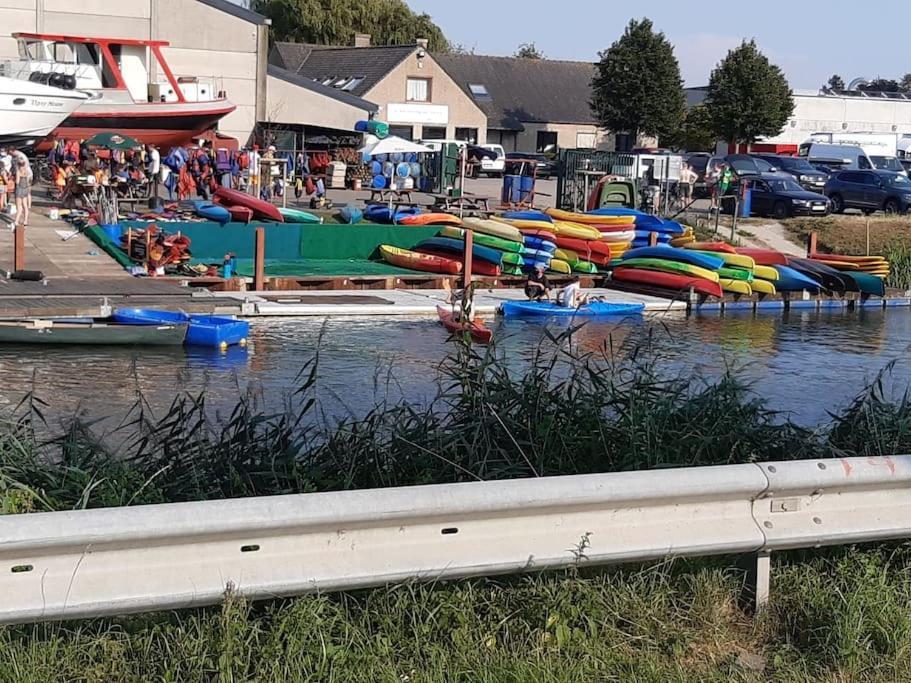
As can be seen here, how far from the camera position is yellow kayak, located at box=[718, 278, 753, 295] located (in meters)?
27.4

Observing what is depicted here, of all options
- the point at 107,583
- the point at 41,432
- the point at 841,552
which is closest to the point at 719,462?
the point at 841,552

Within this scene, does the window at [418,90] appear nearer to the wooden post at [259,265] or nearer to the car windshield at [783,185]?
the car windshield at [783,185]

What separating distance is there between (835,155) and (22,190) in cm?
3700

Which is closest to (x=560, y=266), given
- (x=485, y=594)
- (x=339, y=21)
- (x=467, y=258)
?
(x=467, y=258)

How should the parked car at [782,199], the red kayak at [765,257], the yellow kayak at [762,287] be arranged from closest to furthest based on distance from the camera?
the yellow kayak at [762,287] < the red kayak at [765,257] < the parked car at [782,199]

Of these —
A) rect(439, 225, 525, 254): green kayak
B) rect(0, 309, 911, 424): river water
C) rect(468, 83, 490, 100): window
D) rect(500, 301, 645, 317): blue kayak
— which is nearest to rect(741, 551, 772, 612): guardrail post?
rect(0, 309, 911, 424): river water

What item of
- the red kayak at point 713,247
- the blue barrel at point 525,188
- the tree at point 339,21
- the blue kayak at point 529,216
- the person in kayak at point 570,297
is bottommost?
the person in kayak at point 570,297

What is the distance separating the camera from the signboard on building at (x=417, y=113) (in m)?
67.8

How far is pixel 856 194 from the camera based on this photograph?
43.2 m

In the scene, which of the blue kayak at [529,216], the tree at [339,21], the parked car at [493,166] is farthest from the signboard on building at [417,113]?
the blue kayak at [529,216]

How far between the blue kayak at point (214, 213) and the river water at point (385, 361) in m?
6.99

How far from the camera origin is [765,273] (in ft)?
92.9

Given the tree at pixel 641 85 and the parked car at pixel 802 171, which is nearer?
the parked car at pixel 802 171

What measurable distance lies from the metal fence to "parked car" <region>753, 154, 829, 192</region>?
7.72 meters
